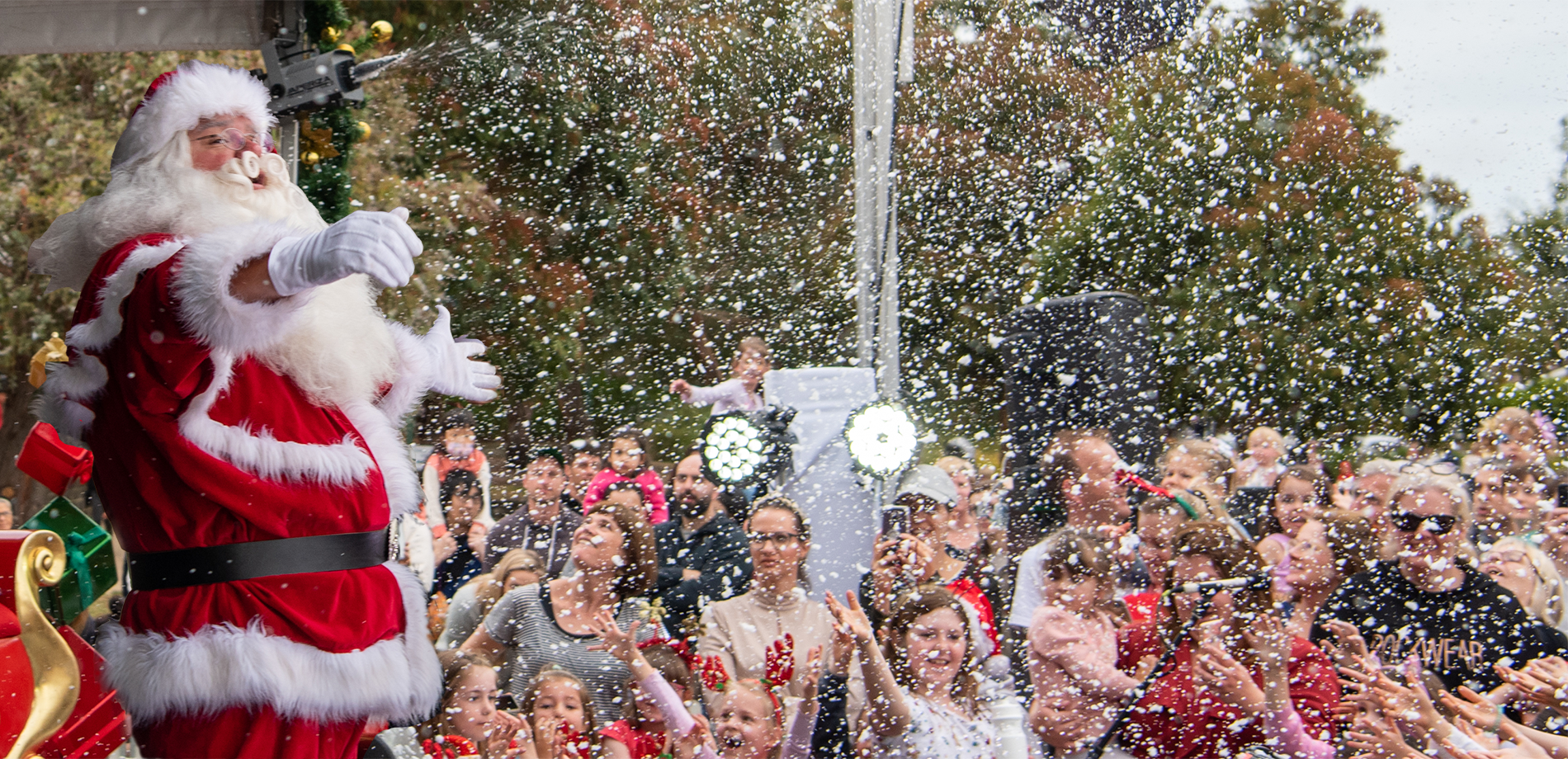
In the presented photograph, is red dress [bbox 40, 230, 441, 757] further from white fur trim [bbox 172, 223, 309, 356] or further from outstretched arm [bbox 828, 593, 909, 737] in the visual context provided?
outstretched arm [bbox 828, 593, 909, 737]

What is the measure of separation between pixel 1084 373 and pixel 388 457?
5.59 feet

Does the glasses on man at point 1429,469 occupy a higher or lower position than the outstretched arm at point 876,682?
higher

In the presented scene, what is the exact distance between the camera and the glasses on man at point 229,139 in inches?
59.8

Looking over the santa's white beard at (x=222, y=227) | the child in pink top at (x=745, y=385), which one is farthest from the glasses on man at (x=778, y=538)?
the santa's white beard at (x=222, y=227)

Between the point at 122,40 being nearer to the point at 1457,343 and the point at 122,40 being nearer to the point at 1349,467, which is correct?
the point at 1349,467

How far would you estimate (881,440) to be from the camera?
9.62 ft

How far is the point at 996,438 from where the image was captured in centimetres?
551

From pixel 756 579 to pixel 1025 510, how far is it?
77 centimetres

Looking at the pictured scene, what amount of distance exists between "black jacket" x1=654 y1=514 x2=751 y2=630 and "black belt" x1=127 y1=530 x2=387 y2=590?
1338 mm

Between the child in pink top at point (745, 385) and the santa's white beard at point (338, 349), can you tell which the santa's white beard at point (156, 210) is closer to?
the santa's white beard at point (338, 349)

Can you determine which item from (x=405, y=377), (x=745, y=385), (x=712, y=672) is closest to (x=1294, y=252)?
(x=745, y=385)

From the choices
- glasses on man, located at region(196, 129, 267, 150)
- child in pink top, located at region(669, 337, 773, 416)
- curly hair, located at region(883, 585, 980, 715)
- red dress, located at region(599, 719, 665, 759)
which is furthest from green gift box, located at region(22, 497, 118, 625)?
child in pink top, located at region(669, 337, 773, 416)

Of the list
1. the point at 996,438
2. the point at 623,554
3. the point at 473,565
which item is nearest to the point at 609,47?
the point at 996,438

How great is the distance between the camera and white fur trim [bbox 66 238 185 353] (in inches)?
52.4
